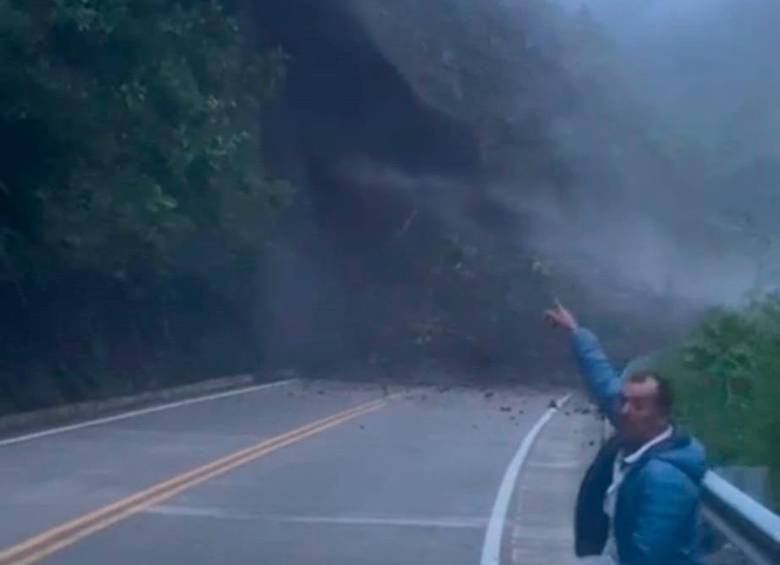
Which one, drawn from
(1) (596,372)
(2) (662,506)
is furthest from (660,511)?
(1) (596,372)

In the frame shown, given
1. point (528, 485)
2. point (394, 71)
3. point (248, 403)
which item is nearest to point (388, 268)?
point (394, 71)

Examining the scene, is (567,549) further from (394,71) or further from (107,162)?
(394,71)

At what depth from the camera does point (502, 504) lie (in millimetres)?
20766

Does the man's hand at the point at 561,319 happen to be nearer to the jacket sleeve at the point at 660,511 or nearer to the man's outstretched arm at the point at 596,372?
the man's outstretched arm at the point at 596,372

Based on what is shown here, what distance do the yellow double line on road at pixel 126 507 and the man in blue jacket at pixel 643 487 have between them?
8394 millimetres

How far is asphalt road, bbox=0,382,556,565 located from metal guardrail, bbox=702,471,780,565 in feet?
18.3

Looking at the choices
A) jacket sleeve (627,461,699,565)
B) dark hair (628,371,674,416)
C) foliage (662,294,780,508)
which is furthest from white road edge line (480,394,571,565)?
jacket sleeve (627,461,699,565)

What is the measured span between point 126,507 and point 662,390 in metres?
12.4

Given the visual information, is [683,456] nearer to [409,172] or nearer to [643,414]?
[643,414]

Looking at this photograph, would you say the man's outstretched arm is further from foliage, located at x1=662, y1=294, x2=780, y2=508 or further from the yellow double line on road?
the yellow double line on road

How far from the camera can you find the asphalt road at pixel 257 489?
53.9 feet

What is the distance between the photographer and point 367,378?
164 ft

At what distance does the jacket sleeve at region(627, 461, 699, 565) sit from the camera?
679 centimetres

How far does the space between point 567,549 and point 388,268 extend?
Result: 35712mm
